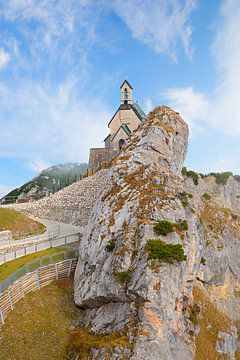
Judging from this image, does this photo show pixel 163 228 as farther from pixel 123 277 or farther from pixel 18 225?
pixel 18 225

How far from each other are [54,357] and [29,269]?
6423 millimetres

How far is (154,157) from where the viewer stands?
3167 cm

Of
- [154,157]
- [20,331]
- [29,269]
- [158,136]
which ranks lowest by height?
[20,331]

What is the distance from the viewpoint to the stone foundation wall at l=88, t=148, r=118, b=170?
62.8 m

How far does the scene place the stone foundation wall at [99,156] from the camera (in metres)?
62.8

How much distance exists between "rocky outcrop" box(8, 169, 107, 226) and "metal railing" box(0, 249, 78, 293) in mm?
16794

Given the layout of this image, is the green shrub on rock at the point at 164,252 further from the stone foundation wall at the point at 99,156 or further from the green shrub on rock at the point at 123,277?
the stone foundation wall at the point at 99,156

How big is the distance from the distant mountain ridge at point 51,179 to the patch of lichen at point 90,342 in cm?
8873

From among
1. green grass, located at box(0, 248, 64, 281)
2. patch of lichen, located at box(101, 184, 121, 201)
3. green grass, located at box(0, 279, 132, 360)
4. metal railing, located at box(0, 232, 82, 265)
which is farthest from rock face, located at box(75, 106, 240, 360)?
metal railing, located at box(0, 232, 82, 265)

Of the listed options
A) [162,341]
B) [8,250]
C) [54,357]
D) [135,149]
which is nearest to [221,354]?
[162,341]

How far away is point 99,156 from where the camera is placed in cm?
6356

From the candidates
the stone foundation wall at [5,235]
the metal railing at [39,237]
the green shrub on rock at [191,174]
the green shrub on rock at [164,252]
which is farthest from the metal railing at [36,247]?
the green shrub on rock at [191,174]

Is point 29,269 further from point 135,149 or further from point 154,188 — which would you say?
point 135,149

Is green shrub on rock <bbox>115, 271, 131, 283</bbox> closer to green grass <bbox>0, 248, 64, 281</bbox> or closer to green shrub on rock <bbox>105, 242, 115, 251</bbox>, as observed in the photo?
green shrub on rock <bbox>105, 242, 115, 251</bbox>
